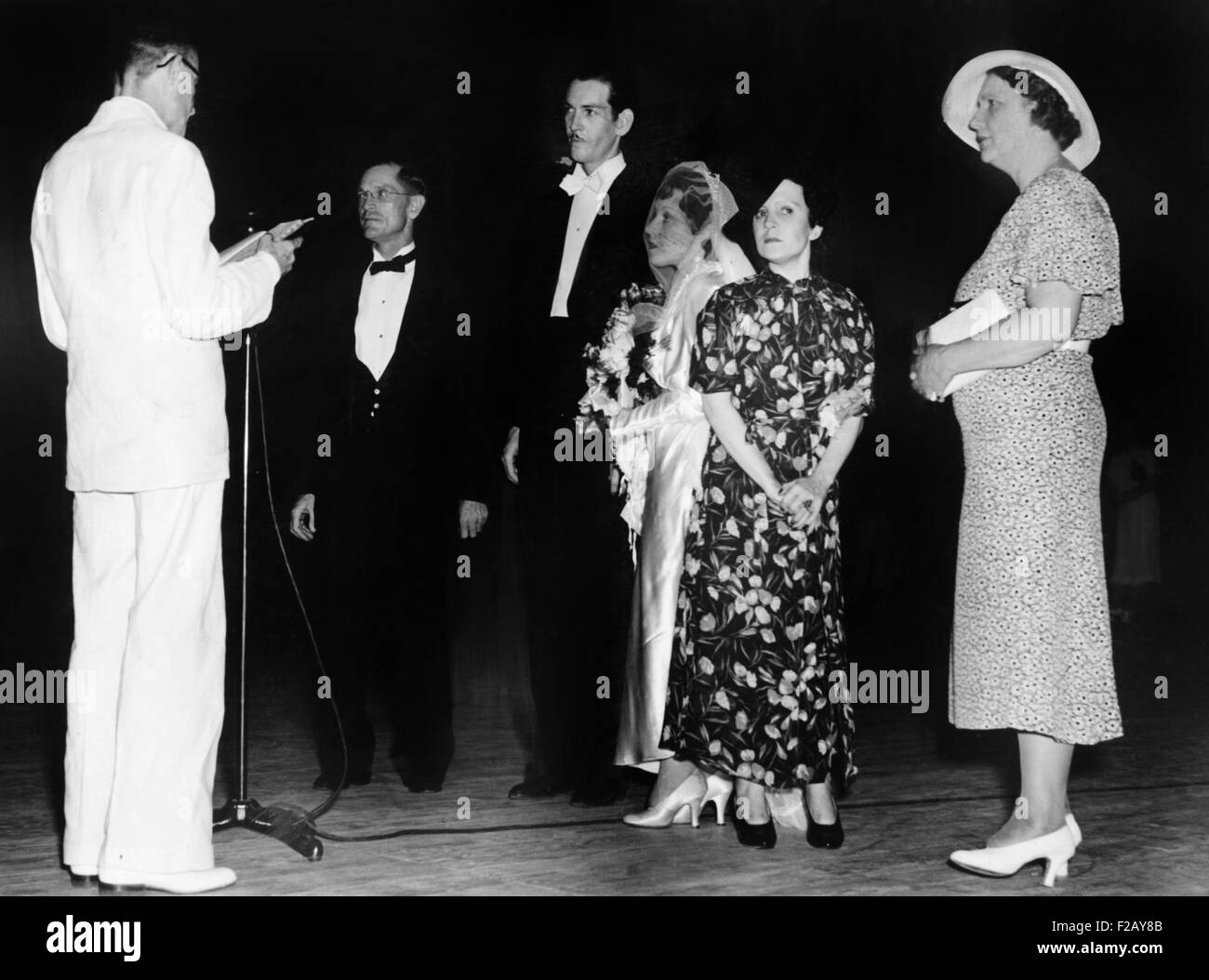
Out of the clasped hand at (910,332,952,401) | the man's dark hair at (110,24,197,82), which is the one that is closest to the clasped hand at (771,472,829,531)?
the clasped hand at (910,332,952,401)

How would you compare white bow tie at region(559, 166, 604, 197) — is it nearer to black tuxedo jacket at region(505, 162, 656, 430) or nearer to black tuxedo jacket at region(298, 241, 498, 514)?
black tuxedo jacket at region(505, 162, 656, 430)

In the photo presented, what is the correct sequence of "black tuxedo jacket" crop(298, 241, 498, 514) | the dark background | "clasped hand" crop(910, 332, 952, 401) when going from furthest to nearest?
the dark background < "black tuxedo jacket" crop(298, 241, 498, 514) < "clasped hand" crop(910, 332, 952, 401)

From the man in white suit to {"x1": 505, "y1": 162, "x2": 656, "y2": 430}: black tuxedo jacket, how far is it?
1134 mm

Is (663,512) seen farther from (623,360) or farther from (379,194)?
(379,194)

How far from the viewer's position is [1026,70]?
12.8 feet

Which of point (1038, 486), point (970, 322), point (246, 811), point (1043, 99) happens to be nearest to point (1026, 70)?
point (1043, 99)

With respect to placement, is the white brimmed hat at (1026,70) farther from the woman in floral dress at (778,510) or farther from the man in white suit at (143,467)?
the man in white suit at (143,467)

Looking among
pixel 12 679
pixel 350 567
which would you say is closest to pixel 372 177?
pixel 350 567

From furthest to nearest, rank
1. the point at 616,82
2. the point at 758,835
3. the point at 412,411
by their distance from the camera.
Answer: the point at 412,411 < the point at 616,82 < the point at 758,835

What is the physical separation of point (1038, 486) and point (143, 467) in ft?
6.56

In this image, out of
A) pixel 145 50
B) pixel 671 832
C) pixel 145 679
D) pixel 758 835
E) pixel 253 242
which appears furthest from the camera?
pixel 671 832

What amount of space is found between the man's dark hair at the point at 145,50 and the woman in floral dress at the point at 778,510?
1435 millimetres

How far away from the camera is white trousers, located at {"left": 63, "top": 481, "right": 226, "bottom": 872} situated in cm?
360
